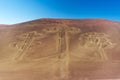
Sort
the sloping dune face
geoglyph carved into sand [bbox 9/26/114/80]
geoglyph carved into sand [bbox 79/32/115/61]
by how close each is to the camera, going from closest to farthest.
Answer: the sloping dune face < geoglyph carved into sand [bbox 9/26/114/80] < geoglyph carved into sand [bbox 79/32/115/61]

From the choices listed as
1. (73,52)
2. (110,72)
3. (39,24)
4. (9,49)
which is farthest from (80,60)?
(39,24)

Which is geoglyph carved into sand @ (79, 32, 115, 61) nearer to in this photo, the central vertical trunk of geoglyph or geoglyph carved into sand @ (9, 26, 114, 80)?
geoglyph carved into sand @ (9, 26, 114, 80)

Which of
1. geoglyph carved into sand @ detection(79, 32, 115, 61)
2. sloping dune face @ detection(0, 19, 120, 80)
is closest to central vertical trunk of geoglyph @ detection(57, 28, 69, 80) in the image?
sloping dune face @ detection(0, 19, 120, 80)

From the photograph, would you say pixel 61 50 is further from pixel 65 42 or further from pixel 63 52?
pixel 65 42

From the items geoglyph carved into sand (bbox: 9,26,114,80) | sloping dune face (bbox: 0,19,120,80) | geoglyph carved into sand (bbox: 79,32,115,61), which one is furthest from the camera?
geoglyph carved into sand (bbox: 79,32,115,61)

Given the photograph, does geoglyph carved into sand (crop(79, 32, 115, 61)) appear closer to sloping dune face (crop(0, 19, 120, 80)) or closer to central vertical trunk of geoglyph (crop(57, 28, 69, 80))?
sloping dune face (crop(0, 19, 120, 80))

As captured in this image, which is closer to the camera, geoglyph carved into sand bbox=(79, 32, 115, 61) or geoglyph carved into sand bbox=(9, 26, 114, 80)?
geoglyph carved into sand bbox=(9, 26, 114, 80)

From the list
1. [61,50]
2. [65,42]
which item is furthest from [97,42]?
[61,50]

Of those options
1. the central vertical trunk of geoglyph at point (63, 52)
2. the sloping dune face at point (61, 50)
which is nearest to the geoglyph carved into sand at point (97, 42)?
the sloping dune face at point (61, 50)
